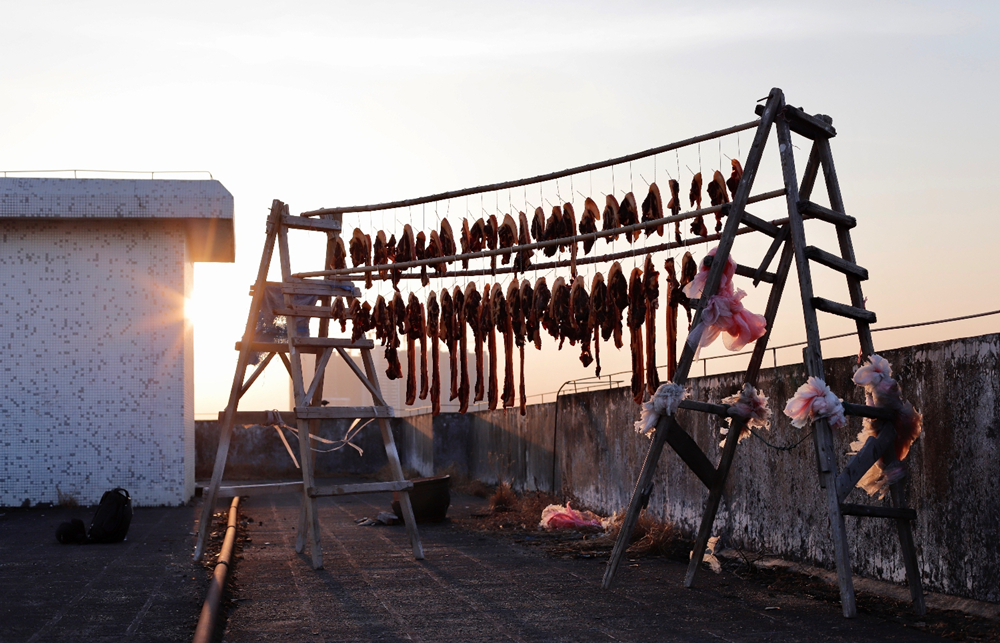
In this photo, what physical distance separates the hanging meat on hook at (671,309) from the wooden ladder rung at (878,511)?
6.00 feet

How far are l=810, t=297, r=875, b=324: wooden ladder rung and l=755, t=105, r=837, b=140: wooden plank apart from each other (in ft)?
4.72

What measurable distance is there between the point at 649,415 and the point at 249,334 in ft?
16.9

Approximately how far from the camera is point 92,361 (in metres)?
18.7

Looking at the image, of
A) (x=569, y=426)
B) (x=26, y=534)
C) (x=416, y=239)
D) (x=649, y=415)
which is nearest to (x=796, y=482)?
(x=649, y=415)

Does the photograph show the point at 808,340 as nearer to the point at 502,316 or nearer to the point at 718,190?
the point at 718,190

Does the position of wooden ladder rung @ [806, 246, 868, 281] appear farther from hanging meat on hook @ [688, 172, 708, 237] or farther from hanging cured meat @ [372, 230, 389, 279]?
hanging cured meat @ [372, 230, 389, 279]

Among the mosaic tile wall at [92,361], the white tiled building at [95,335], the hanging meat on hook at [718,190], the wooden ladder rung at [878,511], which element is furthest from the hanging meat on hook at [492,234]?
the mosaic tile wall at [92,361]

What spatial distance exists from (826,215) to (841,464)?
236cm

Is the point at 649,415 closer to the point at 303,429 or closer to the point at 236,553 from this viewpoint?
the point at 303,429

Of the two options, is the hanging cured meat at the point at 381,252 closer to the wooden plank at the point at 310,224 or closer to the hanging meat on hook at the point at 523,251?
the wooden plank at the point at 310,224

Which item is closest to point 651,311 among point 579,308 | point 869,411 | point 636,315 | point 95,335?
point 636,315

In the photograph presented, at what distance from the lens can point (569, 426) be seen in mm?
16219

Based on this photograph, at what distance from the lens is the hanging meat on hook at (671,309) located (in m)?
8.03

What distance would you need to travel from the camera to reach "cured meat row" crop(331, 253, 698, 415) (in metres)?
8.31
